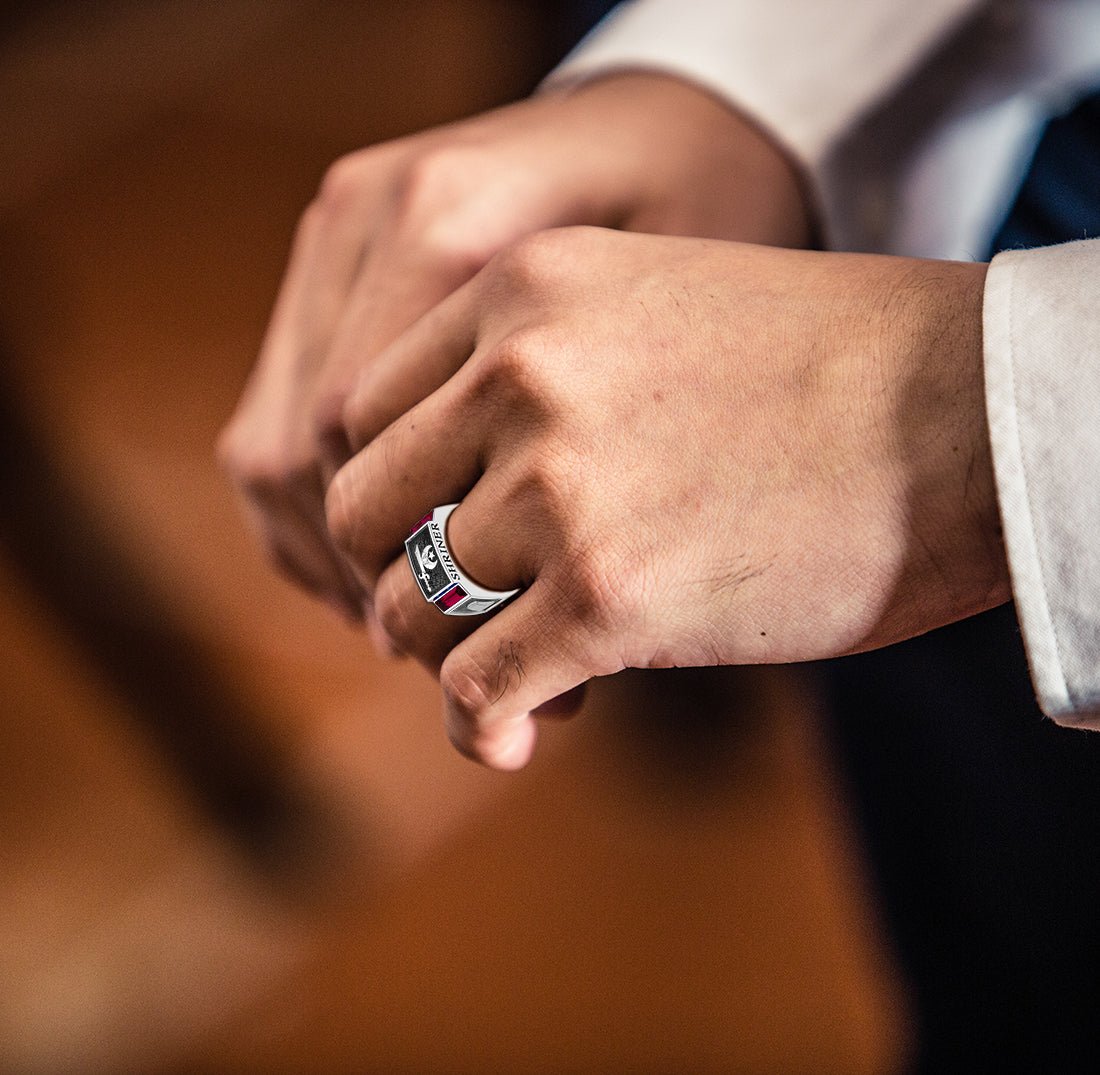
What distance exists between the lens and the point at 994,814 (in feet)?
2.35

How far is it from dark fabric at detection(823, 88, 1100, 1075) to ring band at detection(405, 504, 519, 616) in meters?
0.35

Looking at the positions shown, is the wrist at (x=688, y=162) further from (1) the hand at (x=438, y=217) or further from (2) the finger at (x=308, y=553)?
(2) the finger at (x=308, y=553)

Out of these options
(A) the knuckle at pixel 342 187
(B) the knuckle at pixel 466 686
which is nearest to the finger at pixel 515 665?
(B) the knuckle at pixel 466 686

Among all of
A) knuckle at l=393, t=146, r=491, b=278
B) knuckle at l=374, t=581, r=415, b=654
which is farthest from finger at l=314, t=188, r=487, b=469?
knuckle at l=374, t=581, r=415, b=654

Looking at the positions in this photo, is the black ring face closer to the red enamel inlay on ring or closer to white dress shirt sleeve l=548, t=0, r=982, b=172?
the red enamel inlay on ring

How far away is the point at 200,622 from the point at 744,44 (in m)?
0.98

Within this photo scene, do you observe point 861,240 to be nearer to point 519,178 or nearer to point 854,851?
point 519,178

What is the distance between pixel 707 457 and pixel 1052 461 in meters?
0.13

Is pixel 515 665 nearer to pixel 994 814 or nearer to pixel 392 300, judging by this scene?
pixel 392 300

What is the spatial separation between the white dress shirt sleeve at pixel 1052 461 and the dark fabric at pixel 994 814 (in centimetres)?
23

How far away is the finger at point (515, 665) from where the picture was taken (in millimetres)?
432

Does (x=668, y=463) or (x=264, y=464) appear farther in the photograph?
(x=264, y=464)

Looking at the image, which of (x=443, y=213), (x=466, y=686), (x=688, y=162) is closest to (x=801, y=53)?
(x=688, y=162)

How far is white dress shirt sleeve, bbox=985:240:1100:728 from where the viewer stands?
355mm
